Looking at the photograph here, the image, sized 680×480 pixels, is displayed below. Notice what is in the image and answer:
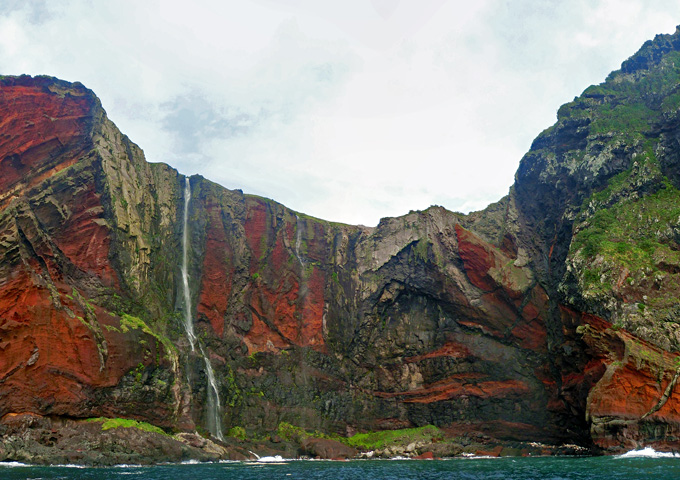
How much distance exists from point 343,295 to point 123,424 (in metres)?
40.0

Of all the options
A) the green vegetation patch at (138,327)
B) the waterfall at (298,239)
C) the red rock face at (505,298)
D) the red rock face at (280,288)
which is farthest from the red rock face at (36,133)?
the red rock face at (505,298)

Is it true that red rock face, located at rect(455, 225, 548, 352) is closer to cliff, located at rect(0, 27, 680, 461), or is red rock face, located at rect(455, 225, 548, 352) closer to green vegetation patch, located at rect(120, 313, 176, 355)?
cliff, located at rect(0, 27, 680, 461)

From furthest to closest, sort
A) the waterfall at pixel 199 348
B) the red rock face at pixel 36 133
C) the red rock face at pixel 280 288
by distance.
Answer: the red rock face at pixel 280 288
the waterfall at pixel 199 348
the red rock face at pixel 36 133

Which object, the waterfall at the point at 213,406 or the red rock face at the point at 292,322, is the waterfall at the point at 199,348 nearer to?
the waterfall at the point at 213,406

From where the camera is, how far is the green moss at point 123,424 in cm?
4316

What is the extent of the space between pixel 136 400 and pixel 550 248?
56.8 m

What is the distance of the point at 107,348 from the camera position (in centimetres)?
4731

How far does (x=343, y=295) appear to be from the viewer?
77312mm

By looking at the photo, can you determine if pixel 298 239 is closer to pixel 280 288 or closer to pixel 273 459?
pixel 280 288

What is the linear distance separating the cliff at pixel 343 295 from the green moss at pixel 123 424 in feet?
3.05

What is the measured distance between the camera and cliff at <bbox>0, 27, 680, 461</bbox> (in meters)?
45.1

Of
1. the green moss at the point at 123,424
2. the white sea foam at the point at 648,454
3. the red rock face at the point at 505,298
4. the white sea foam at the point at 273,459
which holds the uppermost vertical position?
the red rock face at the point at 505,298

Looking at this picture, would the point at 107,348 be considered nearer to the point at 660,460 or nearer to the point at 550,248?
the point at 660,460

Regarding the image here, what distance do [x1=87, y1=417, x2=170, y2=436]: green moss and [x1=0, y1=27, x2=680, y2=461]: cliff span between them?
93cm
